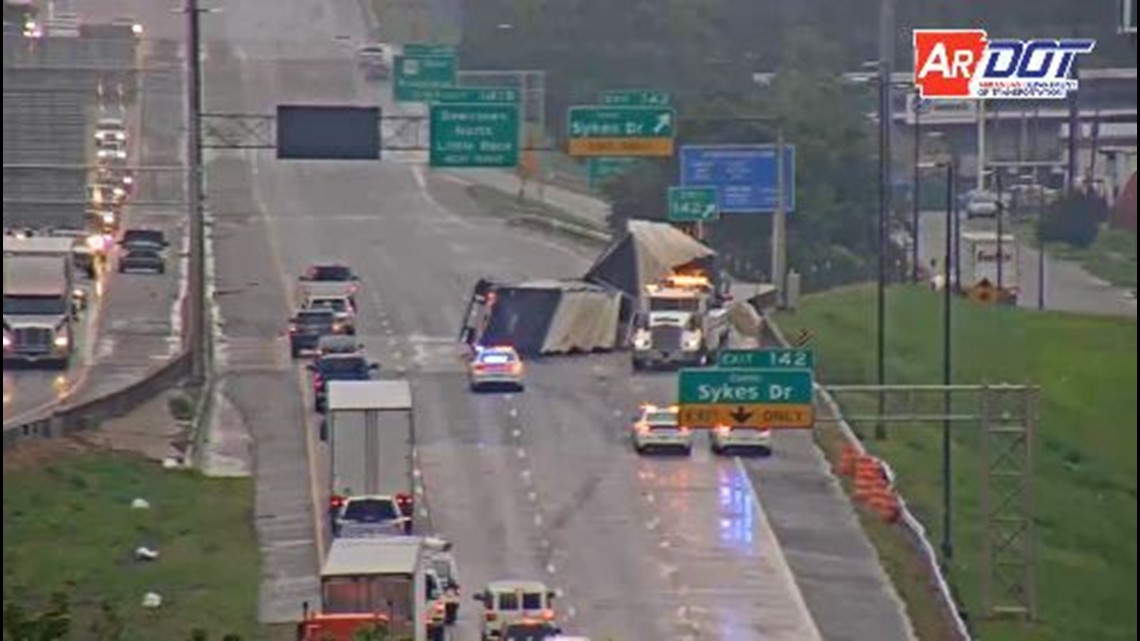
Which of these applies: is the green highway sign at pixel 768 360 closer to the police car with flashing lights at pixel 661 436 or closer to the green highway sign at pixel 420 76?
the police car with flashing lights at pixel 661 436

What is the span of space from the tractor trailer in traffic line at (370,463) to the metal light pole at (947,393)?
2.34 meters

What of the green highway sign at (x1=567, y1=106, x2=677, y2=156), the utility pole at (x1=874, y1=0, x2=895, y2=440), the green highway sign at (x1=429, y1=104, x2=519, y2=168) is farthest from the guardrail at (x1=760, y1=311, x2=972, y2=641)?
the utility pole at (x1=874, y1=0, x2=895, y2=440)

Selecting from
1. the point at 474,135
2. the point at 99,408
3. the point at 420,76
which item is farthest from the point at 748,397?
the point at 420,76

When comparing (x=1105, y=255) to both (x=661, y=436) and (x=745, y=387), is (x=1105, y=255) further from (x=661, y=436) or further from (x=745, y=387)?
(x=745, y=387)

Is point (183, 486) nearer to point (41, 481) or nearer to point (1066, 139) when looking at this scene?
point (41, 481)

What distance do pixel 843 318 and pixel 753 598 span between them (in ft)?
21.9

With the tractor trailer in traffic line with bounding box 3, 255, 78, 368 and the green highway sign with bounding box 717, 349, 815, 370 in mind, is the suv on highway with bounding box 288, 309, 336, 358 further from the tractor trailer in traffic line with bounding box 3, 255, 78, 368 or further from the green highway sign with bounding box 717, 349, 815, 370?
the green highway sign with bounding box 717, 349, 815, 370

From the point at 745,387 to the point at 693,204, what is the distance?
703cm

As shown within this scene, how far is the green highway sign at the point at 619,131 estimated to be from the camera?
665 inches

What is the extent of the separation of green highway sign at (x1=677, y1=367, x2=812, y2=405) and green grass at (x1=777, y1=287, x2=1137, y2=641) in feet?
2.95

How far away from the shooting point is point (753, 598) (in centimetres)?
1272

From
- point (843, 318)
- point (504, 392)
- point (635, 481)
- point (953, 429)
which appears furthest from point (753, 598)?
point (843, 318)

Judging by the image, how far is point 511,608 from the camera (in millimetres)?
11992

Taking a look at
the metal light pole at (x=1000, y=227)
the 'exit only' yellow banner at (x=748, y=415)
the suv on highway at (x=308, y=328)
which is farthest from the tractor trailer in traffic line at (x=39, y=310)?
the metal light pole at (x=1000, y=227)
